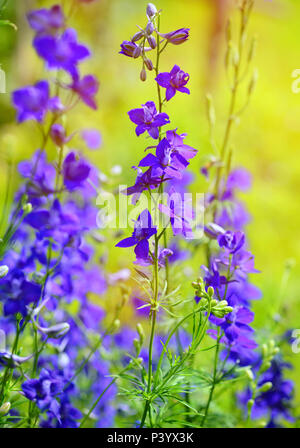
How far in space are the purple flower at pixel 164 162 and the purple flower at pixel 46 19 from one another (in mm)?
236

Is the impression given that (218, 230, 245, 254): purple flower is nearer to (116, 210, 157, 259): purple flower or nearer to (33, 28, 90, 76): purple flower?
(116, 210, 157, 259): purple flower

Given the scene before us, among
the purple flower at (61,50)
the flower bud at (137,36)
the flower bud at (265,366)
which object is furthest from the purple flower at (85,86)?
the flower bud at (265,366)

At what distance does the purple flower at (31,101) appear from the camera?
632 mm

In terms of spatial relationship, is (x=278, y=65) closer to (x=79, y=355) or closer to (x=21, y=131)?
(x=21, y=131)

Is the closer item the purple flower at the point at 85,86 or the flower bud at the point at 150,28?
the flower bud at the point at 150,28

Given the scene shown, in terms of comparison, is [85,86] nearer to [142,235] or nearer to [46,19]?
[46,19]

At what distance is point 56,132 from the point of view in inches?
24.7

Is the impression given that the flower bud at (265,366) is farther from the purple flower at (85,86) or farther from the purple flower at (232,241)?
the purple flower at (85,86)

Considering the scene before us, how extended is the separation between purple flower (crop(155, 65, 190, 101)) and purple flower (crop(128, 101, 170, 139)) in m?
0.02

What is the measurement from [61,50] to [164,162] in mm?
223

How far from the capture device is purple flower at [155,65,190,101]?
509 millimetres

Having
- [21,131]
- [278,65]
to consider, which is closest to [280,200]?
[278,65]

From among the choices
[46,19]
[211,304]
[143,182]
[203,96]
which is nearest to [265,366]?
[211,304]

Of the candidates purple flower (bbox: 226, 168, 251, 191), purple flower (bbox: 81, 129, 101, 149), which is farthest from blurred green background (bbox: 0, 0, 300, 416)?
purple flower (bbox: 81, 129, 101, 149)
